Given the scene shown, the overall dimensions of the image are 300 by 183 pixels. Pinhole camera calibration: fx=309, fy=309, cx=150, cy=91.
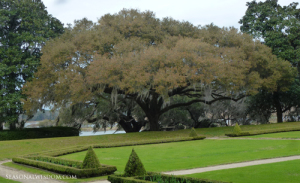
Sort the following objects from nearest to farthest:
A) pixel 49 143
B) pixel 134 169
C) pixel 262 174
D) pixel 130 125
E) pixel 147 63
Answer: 1. pixel 134 169
2. pixel 262 174
3. pixel 49 143
4. pixel 147 63
5. pixel 130 125

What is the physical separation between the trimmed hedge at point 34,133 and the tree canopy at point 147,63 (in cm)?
329

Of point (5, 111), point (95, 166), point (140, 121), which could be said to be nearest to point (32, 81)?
point (5, 111)

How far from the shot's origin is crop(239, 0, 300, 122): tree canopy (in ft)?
119

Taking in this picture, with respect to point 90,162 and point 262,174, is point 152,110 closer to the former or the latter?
point 90,162

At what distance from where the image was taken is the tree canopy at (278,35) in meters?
36.2

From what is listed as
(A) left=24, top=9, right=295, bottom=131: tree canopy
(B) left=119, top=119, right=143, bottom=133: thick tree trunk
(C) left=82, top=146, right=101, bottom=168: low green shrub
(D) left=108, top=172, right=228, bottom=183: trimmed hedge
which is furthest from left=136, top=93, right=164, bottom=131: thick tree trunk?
(D) left=108, top=172, right=228, bottom=183: trimmed hedge

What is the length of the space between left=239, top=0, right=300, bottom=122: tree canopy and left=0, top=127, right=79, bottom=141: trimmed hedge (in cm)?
2461

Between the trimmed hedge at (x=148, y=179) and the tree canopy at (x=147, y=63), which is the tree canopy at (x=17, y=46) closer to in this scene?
the tree canopy at (x=147, y=63)

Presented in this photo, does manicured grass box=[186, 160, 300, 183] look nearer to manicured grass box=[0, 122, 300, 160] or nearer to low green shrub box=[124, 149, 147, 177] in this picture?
low green shrub box=[124, 149, 147, 177]

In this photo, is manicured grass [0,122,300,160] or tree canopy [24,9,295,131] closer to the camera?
manicured grass [0,122,300,160]

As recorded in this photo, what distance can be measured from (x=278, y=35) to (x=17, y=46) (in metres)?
Answer: 29.8

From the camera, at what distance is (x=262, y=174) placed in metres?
9.69

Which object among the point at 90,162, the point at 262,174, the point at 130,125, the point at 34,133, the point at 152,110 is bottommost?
the point at 262,174

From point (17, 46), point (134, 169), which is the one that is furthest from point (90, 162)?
point (17, 46)
